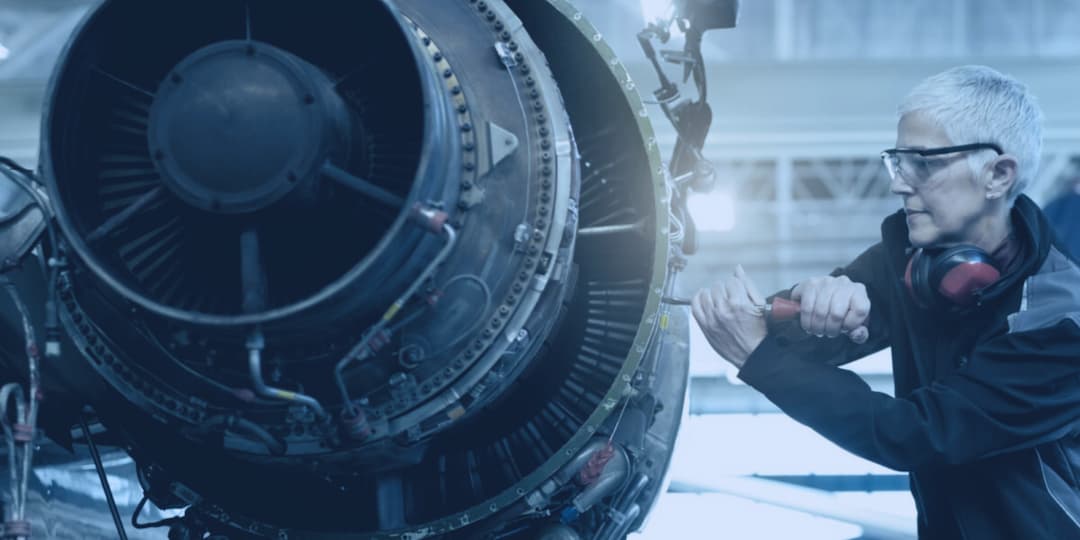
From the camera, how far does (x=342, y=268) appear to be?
1762 millimetres

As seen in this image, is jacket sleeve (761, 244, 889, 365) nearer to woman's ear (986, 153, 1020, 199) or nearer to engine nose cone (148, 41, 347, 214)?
woman's ear (986, 153, 1020, 199)

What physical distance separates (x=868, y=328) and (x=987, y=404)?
1.46ft

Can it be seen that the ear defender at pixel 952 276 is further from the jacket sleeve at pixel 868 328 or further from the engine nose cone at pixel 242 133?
the engine nose cone at pixel 242 133

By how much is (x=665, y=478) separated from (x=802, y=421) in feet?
1.81

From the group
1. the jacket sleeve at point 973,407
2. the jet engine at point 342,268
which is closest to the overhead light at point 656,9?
the jet engine at point 342,268

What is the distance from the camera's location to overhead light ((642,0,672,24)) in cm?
236

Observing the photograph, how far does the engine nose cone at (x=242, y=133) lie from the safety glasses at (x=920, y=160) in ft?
3.44

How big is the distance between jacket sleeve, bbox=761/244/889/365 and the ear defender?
263 millimetres

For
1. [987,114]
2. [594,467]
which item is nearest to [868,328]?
[987,114]

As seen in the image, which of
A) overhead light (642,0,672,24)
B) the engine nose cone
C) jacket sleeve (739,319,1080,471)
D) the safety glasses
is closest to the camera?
the engine nose cone

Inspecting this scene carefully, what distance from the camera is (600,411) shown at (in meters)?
1.99

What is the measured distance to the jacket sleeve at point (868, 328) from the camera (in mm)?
2086

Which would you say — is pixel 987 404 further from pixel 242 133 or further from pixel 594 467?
pixel 242 133

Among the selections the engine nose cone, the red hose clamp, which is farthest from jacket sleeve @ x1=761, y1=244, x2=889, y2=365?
the engine nose cone
